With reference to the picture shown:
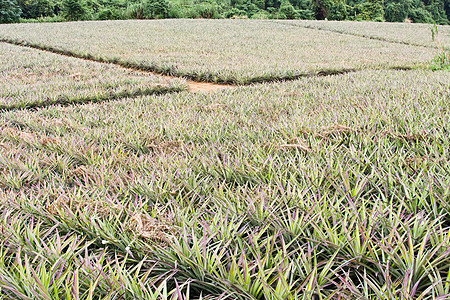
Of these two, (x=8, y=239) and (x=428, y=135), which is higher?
(x=428, y=135)

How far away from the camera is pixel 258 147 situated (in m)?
1.86

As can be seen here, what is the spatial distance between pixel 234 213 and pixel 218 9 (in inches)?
1283

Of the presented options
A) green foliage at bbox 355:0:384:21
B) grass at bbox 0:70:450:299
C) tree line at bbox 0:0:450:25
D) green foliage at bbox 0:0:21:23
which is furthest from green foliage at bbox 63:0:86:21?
green foliage at bbox 355:0:384:21

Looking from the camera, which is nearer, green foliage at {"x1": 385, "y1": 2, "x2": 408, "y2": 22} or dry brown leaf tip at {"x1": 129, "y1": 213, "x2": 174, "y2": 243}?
dry brown leaf tip at {"x1": 129, "y1": 213, "x2": 174, "y2": 243}

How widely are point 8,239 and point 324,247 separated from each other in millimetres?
1091

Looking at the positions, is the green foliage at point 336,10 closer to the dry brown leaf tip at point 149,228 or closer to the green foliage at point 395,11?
the green foliage at point 395,11

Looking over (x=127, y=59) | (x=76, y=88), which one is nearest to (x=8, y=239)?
(x=76, y=88)

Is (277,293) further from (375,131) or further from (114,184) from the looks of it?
(375,131)

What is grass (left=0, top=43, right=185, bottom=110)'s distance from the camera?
4496mm

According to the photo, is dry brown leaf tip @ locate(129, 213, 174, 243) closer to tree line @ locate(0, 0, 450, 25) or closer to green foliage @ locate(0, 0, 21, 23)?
tree line @ locate(0, 0, 450, 25)

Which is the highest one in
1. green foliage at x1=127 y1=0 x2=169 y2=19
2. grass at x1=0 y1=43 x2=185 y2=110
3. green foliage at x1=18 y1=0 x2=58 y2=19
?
green foliage at x1=18 y1=0 x2=58 y2=19

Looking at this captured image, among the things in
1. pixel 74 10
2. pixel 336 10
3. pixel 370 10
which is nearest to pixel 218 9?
pixel 74 10

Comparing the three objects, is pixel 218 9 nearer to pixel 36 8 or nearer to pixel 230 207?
pixel 36 8

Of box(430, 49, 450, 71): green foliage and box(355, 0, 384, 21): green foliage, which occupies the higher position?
box(355, 0, 384, 21): green foliage
